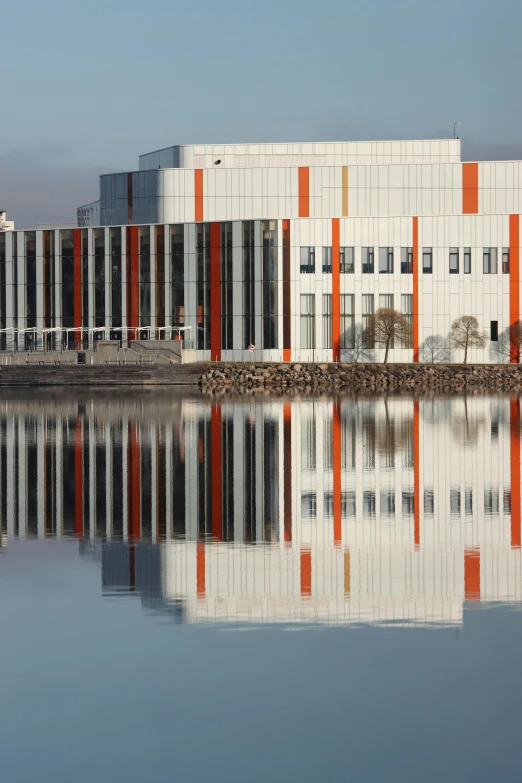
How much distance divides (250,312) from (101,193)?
19.7 metres

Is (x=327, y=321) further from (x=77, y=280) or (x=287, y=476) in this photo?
(x=287, y=476)

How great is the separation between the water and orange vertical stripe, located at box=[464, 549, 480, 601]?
4 centimetres

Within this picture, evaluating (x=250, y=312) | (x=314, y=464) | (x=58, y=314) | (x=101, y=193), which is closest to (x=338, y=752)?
(x=314, y=464)

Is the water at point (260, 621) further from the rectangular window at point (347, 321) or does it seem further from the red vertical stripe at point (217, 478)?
the rectangular window at point (347, 321)

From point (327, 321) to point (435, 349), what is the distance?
284 inches

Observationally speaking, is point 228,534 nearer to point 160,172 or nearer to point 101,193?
point 160,172

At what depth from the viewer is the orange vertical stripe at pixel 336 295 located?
78.6 meters

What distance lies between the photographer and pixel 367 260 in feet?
258

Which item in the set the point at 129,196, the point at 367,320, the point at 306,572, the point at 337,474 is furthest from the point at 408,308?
the point at 306,572

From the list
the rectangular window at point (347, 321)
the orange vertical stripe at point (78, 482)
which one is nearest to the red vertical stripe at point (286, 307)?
the rectangular window at point (347, 321)

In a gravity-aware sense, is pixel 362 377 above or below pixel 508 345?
below

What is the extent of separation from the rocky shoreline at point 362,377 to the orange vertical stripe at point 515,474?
28.7m

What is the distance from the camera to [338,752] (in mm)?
8039

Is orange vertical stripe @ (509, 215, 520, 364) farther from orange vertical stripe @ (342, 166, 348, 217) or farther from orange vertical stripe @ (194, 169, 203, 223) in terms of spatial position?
orange vertical stripe @ (194, 169, 203, 223)
